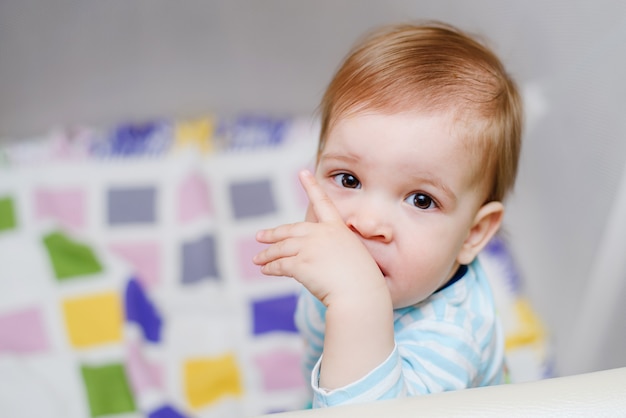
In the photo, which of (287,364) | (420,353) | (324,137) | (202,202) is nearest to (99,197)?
(202,202)

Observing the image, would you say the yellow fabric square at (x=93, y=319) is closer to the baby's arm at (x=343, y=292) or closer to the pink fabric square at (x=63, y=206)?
the pink fabric square at (x=63, y=206)

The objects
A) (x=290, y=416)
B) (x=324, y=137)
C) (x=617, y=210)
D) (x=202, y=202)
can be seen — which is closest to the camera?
(x=290, y=416)

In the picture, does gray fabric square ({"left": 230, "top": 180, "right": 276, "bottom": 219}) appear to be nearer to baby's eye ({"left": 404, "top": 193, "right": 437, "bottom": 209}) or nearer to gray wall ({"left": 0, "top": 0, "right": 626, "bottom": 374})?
gray wall ({"left": 0, "top": 0, "right": 626, "bottom": 374})

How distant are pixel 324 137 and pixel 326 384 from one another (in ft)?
0.78

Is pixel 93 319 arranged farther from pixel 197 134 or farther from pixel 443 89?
pixel 443 89

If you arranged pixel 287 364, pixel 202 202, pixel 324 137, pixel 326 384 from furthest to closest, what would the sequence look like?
pixel 202 202 < pixel 287 364 < pixel 324 137 < pixel 326 384

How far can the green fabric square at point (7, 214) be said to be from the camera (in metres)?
1.25

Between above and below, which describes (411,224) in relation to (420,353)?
above

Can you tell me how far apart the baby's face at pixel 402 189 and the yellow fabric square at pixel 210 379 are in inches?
19.6

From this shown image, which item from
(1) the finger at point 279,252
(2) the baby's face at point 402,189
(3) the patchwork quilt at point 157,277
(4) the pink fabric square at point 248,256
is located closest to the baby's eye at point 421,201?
(2) the baby's face at point 402,189

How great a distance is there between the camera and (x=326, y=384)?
598mm

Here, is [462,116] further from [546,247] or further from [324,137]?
[546,247]

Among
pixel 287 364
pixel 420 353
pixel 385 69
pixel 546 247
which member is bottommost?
pixel 287 364

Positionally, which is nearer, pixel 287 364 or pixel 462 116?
pixel 462 116
